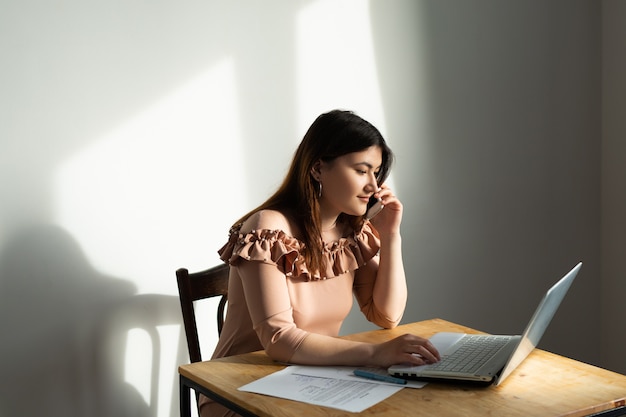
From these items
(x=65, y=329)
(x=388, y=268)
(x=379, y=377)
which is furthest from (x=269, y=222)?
(x=65, y=329)

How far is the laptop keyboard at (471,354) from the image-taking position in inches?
62.7

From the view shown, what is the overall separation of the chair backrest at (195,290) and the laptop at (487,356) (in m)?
0.75

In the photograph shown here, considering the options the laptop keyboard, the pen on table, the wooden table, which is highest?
the laptop keyboard

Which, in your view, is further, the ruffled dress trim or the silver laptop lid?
the ruffled dress trim

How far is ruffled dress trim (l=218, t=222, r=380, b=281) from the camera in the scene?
6.13 ft

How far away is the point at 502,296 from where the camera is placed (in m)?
3.14

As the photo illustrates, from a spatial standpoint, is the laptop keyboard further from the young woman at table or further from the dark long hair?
the dark long hair

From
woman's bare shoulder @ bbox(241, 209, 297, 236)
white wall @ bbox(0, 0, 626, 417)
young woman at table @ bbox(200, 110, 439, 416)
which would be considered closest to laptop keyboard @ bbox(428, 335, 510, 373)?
young woman at table @ bbox(200, 110, 439, 416)

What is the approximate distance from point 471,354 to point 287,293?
0.44 metres

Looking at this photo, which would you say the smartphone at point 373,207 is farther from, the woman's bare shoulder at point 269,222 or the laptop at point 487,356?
the laptop at point 487,356

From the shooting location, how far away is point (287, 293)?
6.11 feet

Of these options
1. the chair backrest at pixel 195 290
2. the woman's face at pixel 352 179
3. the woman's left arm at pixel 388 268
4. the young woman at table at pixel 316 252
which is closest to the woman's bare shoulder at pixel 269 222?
the young woman at table at pixel 316 252

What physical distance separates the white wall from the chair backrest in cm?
19

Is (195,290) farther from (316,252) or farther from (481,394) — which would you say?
(481,394)
